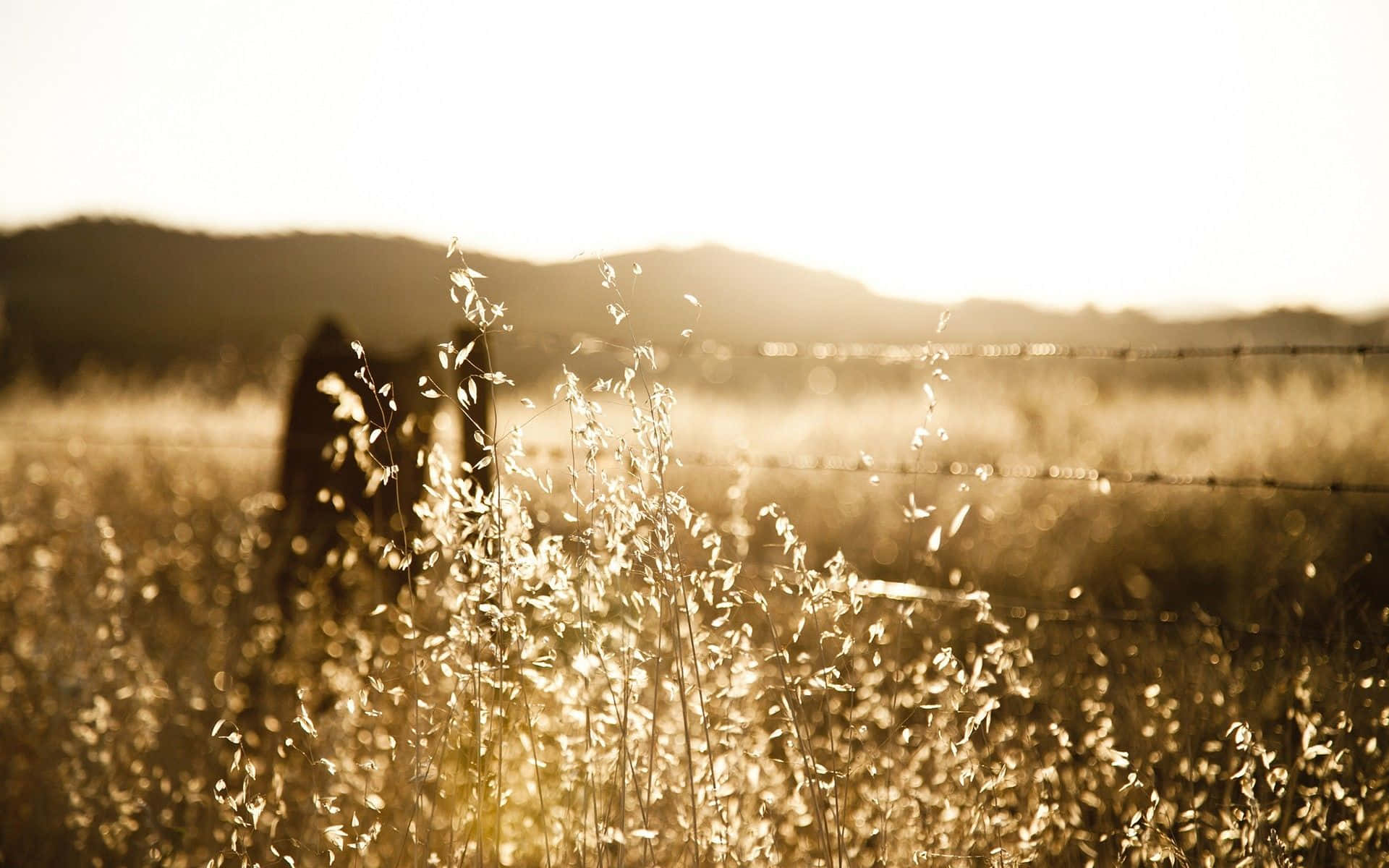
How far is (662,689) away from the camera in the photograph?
235 cm

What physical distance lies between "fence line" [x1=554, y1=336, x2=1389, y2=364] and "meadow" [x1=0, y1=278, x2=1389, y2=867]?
24 centimetres

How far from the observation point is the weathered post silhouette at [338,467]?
3.70 meters

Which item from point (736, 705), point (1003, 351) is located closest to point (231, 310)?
point (1003, 351)

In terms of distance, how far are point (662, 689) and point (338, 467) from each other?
1.87 metres

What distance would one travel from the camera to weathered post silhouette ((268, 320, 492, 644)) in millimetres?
3695

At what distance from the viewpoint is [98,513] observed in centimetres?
496

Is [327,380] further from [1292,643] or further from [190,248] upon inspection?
[190,248]

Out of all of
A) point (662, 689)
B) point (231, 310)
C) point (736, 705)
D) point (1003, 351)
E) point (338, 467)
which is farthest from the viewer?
point (231, 310)

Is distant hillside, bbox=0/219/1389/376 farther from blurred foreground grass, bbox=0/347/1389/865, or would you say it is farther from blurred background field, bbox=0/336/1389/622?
blurred foreground grass, bbox=0/347/1389/865

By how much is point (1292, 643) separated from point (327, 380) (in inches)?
97.2

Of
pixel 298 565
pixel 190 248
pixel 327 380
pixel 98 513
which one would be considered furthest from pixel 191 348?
pixel 327 380

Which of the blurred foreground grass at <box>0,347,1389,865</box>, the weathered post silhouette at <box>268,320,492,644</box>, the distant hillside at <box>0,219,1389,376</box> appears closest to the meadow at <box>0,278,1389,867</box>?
the blurred foreground grass at <box>0,347,1389,865</box>

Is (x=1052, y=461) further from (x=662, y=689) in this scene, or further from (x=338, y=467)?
(x=662, y=689)

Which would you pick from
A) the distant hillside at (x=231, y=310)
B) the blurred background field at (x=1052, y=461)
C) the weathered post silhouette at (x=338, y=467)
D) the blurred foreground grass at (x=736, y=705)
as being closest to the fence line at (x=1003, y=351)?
the blurred background field at (x=1052, y=461)
